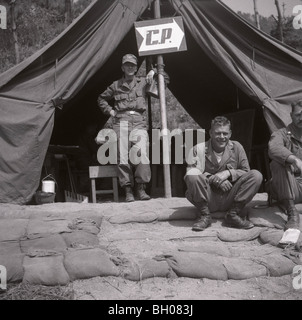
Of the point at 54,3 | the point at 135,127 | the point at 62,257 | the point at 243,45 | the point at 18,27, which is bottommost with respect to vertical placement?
the point at 62,257

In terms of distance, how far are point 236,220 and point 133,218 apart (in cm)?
100

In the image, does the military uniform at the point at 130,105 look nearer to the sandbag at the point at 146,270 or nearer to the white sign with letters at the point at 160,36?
the white sign with letters at the point at 160,36

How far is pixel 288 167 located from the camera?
4.12 meters

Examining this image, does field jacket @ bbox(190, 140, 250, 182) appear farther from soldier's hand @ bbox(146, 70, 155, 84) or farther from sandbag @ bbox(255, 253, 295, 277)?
soldier's hand @ bbox(146, 70, 155, 84)

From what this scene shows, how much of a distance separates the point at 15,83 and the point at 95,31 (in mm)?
1127

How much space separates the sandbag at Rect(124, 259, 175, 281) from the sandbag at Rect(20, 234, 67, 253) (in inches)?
23.0

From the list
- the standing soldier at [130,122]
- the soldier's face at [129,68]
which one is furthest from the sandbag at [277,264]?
the soldier's face at [129,68]

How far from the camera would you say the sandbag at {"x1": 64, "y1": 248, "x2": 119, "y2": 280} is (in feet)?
10.4

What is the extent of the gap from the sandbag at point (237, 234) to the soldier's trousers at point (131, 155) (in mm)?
1375

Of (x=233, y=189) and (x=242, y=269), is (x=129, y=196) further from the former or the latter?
(x=242, y=269)

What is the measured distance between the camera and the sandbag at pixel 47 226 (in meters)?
3.91

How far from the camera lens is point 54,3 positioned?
20.9 m
